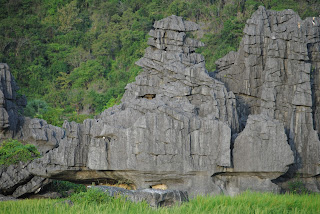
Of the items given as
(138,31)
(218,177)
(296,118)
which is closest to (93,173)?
(218,177)

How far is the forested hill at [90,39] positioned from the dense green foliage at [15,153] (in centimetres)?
1081

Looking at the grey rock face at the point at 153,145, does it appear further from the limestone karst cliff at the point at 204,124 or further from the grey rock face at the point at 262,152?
the grey rock face at the point at 262,152

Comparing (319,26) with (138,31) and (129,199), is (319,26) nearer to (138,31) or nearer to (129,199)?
(129,199)

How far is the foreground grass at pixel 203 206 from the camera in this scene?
558 inches

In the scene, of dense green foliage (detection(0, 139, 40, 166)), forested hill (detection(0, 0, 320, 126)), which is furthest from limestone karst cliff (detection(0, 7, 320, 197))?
forested hill (detection(0, 0, 320, 126))

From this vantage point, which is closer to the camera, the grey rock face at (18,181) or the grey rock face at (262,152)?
the grey rock face at (262,152)

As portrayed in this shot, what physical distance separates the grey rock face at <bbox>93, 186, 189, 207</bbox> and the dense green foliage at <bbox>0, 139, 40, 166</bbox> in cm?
769

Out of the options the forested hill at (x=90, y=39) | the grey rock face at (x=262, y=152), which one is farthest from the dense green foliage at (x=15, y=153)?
the forested hill at (x=90, y=39)

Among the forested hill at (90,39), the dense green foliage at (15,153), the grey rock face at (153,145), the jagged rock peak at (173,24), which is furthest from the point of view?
the forested hill at (90,39)

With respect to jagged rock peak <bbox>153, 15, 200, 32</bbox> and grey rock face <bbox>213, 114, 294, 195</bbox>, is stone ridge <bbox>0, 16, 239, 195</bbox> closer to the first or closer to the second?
grey rock face <bbox>213, 114, 294, 195</bbox>

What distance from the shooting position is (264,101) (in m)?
23.2

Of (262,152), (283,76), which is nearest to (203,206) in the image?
(262,152)

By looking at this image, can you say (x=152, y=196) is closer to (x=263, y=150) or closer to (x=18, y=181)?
(x=263, y=150)

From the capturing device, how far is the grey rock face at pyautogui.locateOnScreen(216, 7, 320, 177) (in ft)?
72.6
